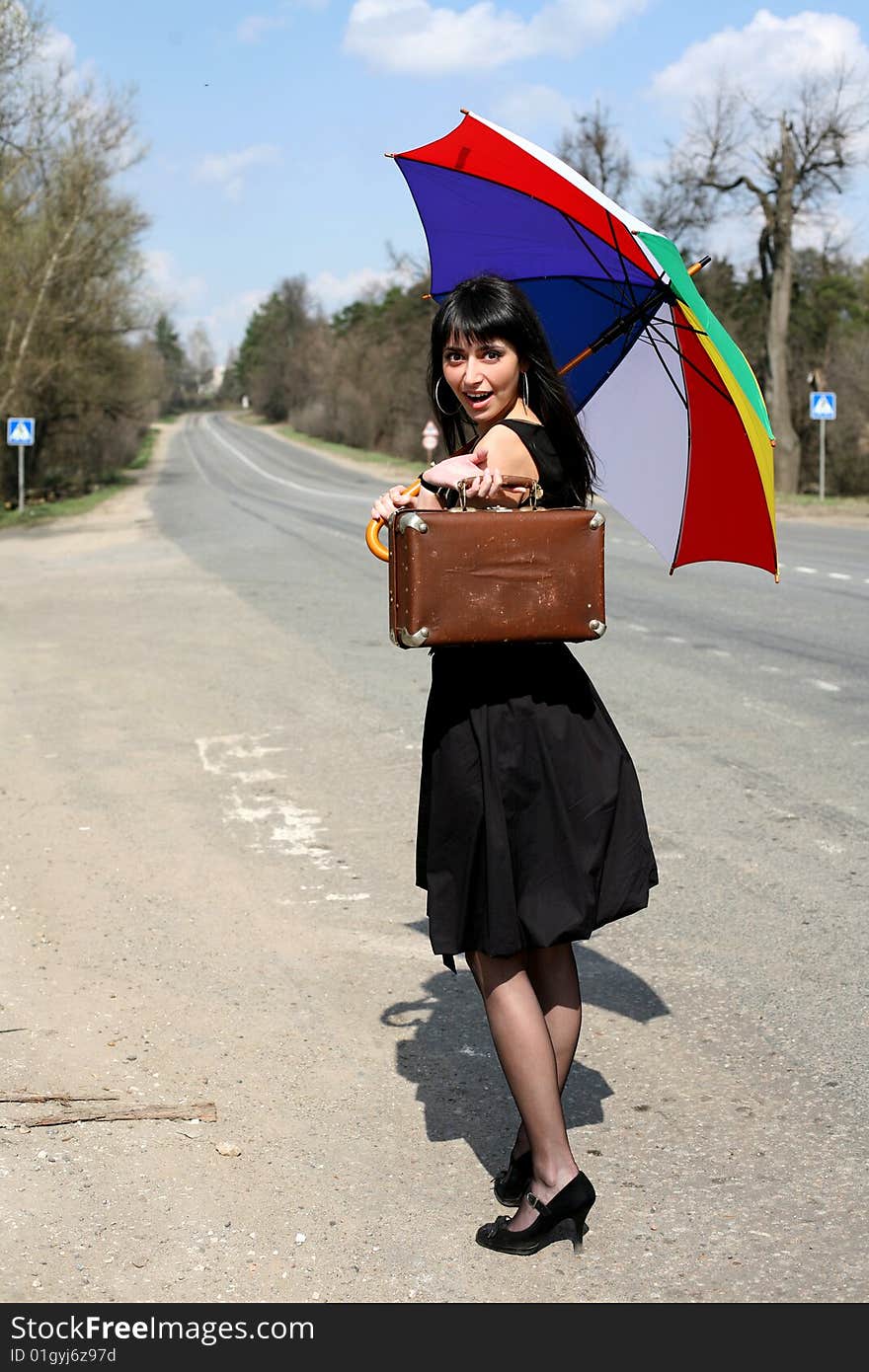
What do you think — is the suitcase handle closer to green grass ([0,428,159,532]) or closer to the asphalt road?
the asphalt road

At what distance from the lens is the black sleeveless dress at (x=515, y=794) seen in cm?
307

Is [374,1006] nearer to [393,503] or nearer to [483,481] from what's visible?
[393,503]

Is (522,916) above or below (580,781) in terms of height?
below

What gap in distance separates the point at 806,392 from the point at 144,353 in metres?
23.5

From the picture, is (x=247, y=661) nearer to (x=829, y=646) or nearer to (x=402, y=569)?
(x=829, y=646)

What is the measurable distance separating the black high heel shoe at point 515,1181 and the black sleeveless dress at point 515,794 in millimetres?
524

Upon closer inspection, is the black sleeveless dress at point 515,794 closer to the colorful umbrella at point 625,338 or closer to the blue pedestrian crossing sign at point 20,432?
the colorful umbrella at point 625,338

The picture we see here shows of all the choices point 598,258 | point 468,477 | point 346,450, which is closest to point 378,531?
point 468,477

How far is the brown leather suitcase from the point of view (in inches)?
115

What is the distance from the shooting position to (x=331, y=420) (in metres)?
93.2

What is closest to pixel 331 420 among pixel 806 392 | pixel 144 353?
pixel 144 353

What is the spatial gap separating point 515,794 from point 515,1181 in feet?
2.92

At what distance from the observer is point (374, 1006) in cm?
457

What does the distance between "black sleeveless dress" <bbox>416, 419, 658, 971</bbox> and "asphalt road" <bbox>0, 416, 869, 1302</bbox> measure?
70 cm
